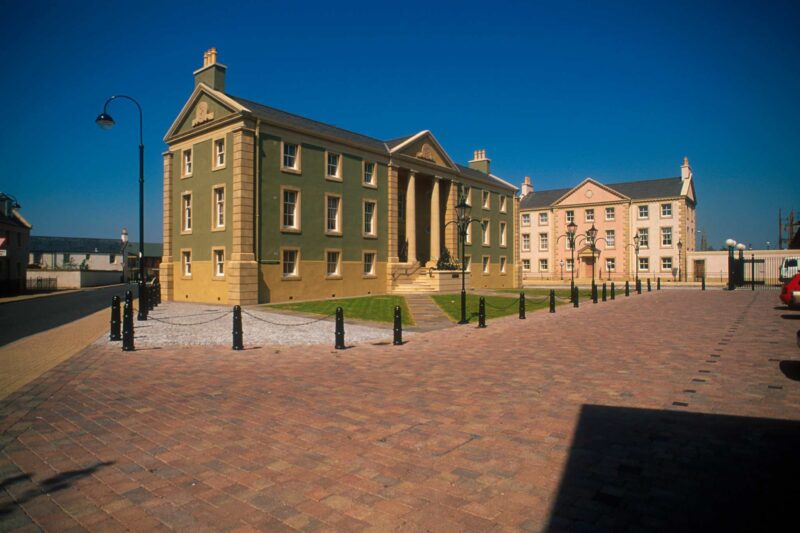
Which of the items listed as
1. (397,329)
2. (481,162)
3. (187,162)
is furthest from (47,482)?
(481,162)

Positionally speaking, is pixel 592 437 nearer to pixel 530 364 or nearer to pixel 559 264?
pixel 530 364

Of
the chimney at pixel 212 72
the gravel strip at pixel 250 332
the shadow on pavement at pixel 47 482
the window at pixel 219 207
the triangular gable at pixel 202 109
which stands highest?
the chimney at pixel 212 72

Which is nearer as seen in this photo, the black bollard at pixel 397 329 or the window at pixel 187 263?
the black bollard at pixel 397 329

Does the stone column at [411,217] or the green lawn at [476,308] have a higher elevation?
the stone column at [411,217]

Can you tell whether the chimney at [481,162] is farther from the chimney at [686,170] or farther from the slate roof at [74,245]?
the slate roof at [74,245]

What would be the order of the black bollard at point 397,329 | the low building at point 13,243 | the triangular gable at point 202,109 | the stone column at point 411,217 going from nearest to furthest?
the black bollard at point 397,329 < the triangular gable at point 202,109 < the stone column at point 411,217 < the low building at point 13,243

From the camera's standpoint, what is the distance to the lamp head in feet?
61.3

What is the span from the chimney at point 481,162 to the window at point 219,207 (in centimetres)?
2980

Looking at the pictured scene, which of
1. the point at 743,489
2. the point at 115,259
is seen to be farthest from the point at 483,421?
the point at 115,259

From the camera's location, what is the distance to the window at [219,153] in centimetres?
2697

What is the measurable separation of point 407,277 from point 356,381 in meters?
26.9

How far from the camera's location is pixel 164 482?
4.38 meters

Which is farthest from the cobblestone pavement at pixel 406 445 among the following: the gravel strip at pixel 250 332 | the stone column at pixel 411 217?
the stone column at pixel 411 217

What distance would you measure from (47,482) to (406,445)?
3366 millimetres
